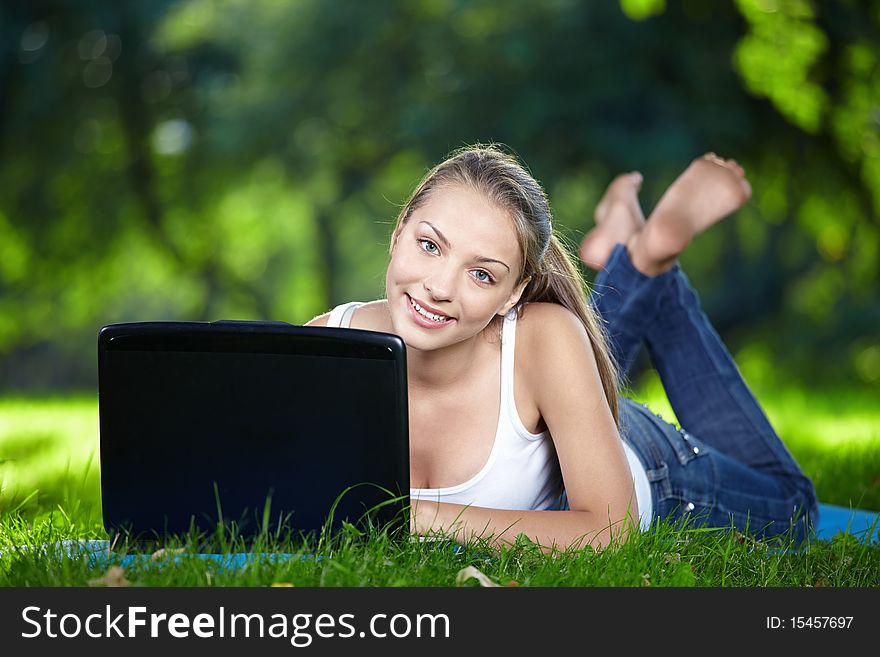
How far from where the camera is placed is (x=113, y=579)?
75.0 inches

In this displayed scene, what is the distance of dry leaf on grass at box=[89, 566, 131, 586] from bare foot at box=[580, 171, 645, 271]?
259cm

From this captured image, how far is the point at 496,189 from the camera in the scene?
2553 millimetres

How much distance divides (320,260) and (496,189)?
59.2 ft

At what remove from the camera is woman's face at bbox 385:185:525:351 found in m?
2.45

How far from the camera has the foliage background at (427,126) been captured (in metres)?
9.23

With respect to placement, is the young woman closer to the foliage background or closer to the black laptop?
the black laptop

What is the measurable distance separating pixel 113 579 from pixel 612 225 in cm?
283

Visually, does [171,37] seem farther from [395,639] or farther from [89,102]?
[395,639]

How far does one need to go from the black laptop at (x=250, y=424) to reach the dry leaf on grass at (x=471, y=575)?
208 mm

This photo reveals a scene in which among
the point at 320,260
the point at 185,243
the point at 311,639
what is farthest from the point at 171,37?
the point at 311,639

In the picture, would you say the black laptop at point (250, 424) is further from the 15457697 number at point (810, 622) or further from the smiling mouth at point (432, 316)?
the 15457697 number at point (810, 622)

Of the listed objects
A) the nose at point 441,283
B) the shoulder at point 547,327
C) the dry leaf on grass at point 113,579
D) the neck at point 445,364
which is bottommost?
the dry leaf on grass at point 113,579

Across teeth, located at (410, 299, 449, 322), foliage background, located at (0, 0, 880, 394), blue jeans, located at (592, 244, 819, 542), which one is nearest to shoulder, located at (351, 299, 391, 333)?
teeth, located at (410, 299, 449, 322)

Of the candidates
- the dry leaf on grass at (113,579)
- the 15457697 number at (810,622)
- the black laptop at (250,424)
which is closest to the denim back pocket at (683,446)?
the 15457697 number at (810,622)
